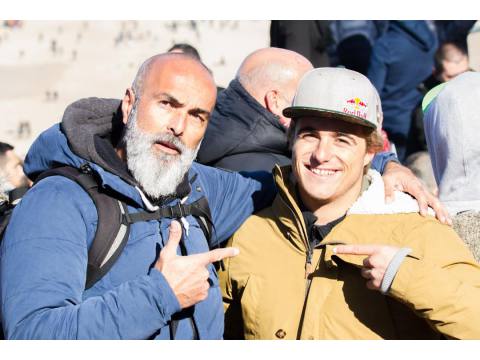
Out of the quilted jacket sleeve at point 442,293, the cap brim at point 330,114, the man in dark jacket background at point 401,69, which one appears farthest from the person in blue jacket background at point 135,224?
the man in dark jacket background at point 401,69

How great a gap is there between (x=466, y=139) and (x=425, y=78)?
17.4 ft

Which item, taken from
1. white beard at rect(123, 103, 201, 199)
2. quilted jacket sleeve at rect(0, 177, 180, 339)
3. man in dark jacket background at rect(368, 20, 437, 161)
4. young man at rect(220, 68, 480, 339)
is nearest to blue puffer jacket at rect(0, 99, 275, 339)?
quilted jacket sleeve at rect(0, 177, 180, 339)

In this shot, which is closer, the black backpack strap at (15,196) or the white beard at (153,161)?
the white beard at (153,161)

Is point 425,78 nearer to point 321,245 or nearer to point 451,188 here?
point 451,188

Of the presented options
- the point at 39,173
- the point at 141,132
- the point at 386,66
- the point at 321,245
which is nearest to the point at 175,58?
the point at 141,132

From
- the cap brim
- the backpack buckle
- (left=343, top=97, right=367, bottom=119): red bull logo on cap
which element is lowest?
the backpack buckle

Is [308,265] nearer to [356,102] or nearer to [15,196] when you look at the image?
[356,102]

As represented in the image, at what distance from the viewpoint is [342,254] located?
3385mm

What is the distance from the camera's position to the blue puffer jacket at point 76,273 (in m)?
3.01

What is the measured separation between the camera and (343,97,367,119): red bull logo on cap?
3.53 meters

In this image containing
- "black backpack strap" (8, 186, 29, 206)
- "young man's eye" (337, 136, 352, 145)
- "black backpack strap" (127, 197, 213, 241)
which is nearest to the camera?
"black backpack strap" (127, 197, 213, 241)

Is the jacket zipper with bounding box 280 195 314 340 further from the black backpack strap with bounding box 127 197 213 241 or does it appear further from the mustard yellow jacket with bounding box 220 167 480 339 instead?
the black backpack strap with bounding box 127 197 213 241

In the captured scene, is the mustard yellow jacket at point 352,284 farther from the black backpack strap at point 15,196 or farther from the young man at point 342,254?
the black backpack strap at point 15,196

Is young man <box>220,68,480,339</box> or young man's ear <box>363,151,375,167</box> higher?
young man's ear <box>363,151,375,167</box>
